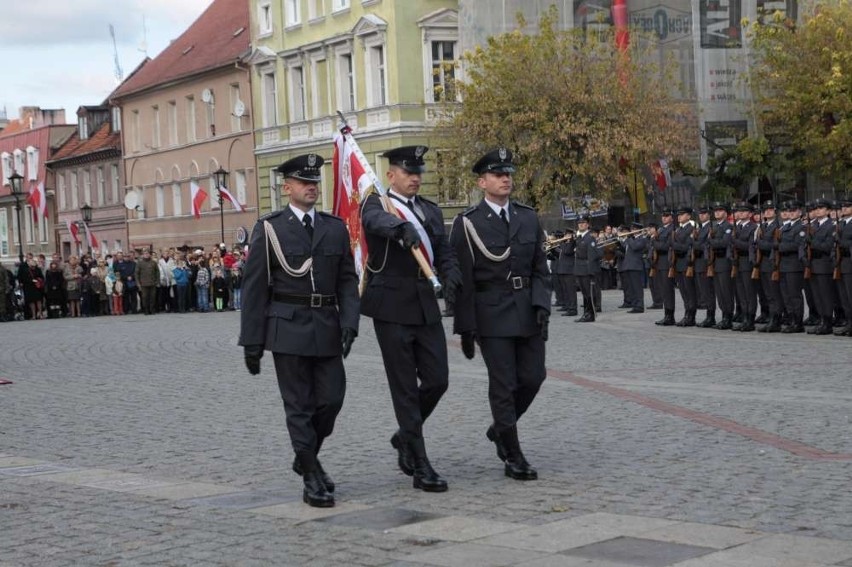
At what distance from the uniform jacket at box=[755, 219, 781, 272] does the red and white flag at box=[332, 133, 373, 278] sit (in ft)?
19.0

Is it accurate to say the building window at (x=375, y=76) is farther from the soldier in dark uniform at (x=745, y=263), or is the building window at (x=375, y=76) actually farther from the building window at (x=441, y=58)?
the soldier in dark uniform at (x=745, y=263)

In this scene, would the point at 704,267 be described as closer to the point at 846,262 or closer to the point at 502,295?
the point at 846,262

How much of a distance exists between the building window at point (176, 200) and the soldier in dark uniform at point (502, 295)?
60.9m

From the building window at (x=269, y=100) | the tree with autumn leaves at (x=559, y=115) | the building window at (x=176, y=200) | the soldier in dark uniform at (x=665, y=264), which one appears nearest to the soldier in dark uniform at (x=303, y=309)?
the soldier in dark uniform at (x=665, y=264)

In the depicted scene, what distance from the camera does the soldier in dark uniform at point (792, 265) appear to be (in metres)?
22.8

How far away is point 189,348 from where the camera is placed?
2491 cm

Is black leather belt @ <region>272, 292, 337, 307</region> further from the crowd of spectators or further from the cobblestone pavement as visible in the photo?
the crowd of spectators

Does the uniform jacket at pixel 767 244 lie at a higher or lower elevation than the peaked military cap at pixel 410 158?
lower

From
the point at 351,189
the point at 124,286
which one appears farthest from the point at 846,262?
the point at 124,286

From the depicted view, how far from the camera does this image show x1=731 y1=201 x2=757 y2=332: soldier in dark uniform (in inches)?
940

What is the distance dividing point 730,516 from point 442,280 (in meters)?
2.48

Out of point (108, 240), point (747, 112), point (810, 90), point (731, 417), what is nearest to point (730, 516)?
point (731, 417)

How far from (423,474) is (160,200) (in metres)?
63.9

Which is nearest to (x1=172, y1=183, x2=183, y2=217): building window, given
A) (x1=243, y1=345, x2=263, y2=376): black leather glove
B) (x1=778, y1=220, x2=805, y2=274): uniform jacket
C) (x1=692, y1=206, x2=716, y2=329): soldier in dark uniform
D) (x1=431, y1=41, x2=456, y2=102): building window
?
(x1=431, y1=41, x2=456, y2=102): building window
